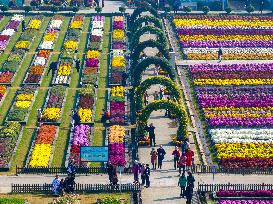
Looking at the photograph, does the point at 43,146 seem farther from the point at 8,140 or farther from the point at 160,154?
the point at 160,154

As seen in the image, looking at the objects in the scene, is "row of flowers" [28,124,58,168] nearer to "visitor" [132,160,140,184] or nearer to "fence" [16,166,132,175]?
"fence" [16,166,132,175]

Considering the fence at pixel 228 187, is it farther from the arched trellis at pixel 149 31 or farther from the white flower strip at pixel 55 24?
the white flower strip at pixel 55 24

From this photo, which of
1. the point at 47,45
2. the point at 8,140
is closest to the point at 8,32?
the point at 47,45

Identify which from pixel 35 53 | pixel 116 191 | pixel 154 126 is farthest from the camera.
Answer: pixel 35 53

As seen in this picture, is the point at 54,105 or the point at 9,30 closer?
the point at 54,105

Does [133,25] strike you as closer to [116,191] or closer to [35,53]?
[35,53]

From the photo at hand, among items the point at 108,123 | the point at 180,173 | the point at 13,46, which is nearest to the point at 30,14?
the point at 13,46

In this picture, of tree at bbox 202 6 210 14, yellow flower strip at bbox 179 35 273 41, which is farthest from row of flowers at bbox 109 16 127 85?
tree at bbox 202 6 210 14
